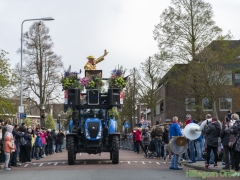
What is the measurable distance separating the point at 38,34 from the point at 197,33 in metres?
21.4

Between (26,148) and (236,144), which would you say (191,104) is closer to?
(26,148)

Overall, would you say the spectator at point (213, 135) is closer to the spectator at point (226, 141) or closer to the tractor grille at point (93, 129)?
the spectator at point (226, 141)

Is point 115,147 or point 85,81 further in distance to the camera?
point 85,81

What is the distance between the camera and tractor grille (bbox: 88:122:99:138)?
22875mm

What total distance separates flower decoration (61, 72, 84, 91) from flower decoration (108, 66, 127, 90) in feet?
4.28

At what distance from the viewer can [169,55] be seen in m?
51.8

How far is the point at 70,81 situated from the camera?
2431cm

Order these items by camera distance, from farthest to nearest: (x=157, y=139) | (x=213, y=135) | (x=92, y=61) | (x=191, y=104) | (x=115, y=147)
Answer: (x=191, y=104) < (x=157, y=139) < (x=92, y=61) < (x=115, y=147) < (x=213, y=135)

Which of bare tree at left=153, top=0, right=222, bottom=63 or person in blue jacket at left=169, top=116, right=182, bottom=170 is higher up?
bare tree at left=153, top=0, right=222, bottom=63

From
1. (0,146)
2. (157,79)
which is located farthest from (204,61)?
(0,146)

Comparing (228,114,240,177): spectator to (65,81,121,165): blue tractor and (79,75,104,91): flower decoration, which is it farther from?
(79,75,104,91): flower decoration

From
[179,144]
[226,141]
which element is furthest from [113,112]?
[226,141]

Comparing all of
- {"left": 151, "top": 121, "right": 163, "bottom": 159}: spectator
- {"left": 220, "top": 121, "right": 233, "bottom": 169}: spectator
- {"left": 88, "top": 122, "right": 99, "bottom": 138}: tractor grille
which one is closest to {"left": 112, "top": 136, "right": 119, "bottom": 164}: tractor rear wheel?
{"left": 88, "top": 122, "right": 99, "bottom": 138}: tractor grille

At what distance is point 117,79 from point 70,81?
205 cm
